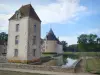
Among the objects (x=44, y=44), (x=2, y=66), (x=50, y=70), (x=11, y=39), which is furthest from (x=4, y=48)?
(x=50, y=70)

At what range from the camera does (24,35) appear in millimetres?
28000

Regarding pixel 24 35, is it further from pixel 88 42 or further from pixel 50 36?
pixel 88 42

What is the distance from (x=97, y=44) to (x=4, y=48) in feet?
173

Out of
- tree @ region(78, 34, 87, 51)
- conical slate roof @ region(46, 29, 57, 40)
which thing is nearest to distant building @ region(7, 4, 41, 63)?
conical slate roof @ region(46, 29, 57, 40)

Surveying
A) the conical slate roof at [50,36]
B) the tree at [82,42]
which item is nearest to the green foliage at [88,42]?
the tree at [82,42]

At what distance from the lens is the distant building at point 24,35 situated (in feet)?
91.2

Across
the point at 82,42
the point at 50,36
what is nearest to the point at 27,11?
the point at 50,36

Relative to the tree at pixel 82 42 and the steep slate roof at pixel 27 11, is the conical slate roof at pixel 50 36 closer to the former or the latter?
the tree at pixel 82 42

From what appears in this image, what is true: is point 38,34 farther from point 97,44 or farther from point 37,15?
point 97,44

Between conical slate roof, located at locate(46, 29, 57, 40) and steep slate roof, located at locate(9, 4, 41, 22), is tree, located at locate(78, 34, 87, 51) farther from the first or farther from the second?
steep slate roof, located at locate(9, 4, 41, 22)

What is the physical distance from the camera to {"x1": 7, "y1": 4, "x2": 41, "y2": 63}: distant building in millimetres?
27797

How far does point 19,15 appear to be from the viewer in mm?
29234

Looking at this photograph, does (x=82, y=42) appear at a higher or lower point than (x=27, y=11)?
lower

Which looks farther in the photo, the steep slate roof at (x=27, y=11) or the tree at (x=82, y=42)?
the tree at (x=82, y=42)
